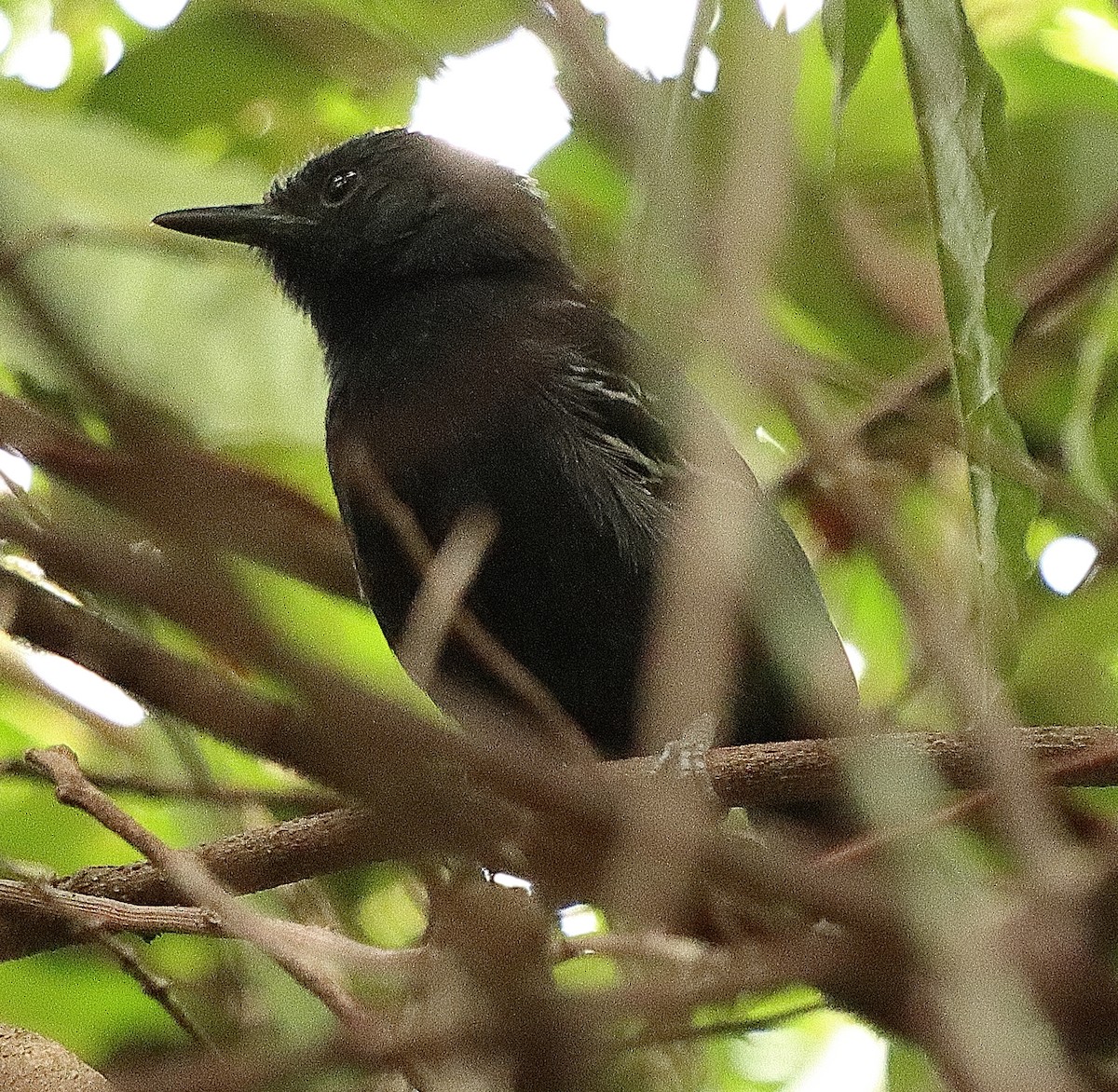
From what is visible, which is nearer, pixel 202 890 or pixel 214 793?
pixel 214 793

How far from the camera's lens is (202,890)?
1390 mm

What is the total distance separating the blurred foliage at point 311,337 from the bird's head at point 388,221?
265mm

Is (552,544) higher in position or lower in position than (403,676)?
higher

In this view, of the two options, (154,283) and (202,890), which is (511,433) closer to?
(154,283)

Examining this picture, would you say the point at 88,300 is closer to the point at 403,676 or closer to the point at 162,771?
the point at 162,771

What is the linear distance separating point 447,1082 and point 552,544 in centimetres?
261

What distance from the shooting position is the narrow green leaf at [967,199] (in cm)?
139

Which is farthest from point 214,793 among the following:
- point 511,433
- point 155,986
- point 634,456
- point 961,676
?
point 634,456

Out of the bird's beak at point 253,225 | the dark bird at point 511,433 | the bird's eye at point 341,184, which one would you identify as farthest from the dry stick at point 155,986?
the bird's eye at point 341,184

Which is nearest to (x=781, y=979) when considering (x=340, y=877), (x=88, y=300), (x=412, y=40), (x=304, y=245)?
(x=88, y=300)

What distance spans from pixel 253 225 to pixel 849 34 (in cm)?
284

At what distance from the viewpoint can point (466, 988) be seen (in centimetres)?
70

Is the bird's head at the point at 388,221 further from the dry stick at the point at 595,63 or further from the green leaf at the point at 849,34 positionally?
the green leaf at the point at 849,34

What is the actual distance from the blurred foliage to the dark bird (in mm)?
187
